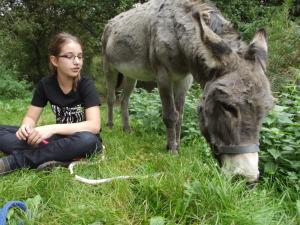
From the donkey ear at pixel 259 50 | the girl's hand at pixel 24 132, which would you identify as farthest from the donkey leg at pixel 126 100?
the donkey ear at pixel 259 50

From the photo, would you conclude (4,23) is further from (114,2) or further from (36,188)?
(36,188)

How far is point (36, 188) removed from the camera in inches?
120

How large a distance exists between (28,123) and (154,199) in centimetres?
179

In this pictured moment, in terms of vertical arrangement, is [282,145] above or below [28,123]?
below

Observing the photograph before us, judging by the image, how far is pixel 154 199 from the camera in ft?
9.09

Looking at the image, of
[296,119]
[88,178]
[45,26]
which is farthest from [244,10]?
→ [88,178]

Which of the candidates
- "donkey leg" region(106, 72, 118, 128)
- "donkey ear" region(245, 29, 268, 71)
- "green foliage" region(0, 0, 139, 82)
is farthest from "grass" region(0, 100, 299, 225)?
"green foliage" region(0, 0, 139, 82)

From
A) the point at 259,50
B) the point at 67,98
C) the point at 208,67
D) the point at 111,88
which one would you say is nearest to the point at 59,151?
the point at 67,98

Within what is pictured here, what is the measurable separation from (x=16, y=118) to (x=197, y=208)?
18.8 feet

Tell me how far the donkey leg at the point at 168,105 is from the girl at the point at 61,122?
1015 millimetres

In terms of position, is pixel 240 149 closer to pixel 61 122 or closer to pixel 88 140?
pixel 88 140

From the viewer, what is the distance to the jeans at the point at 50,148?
3.67m

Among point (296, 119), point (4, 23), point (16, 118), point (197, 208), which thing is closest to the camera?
point (197, 208)

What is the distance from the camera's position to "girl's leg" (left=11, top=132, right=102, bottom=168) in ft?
12.0
